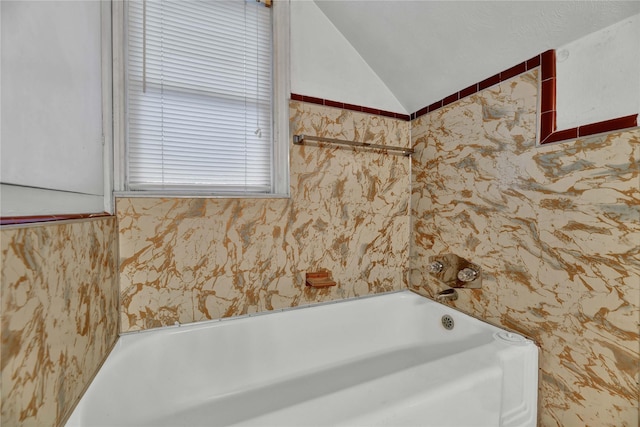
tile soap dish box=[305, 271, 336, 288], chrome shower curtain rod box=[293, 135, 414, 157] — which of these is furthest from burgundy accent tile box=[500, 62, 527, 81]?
tile soap dish box=[305, 271, 336, 288]

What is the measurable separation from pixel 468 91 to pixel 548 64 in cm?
40

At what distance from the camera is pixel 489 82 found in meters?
1.42

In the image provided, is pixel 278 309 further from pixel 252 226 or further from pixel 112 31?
pixel 112 31

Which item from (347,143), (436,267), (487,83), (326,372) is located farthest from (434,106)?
(326,372)

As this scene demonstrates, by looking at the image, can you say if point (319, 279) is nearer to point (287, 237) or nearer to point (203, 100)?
point (287, 237)

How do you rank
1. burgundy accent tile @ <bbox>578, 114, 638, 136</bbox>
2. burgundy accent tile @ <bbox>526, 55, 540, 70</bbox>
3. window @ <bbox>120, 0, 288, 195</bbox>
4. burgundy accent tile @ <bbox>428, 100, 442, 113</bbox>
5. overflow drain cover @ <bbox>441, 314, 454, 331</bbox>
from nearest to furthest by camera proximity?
burgundy accent tile @ <bbox>578, 114, 638, 136</bbox>
burgundy accent tile @ <bbox>526, 55, 540, 70</bbox>
window @ <bbox>120, 0, 288, 195</bbox>
overflow drain cover @ <bbox>441, 314, 454, 331</bbox>
burgundy accent tile @ <bbox>428, 100, 442, 113</bbox>

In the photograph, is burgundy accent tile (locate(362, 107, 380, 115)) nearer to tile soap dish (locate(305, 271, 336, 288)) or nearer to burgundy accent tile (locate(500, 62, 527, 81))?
burgundy accent tile (locate(500, 62, 527, 81))

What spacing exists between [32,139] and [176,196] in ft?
2.25

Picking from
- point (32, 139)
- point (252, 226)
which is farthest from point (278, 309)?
point (32, 139)

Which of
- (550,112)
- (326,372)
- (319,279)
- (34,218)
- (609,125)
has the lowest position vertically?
(326,372)

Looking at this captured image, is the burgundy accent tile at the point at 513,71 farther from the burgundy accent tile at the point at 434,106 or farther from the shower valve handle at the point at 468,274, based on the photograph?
the shower valve handle at the point at 468,274

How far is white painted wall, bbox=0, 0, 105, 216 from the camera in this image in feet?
2.16

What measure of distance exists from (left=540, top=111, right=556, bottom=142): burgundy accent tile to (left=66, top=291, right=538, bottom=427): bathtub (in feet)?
2.98

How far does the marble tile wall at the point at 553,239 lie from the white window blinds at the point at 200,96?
1.18 meters
